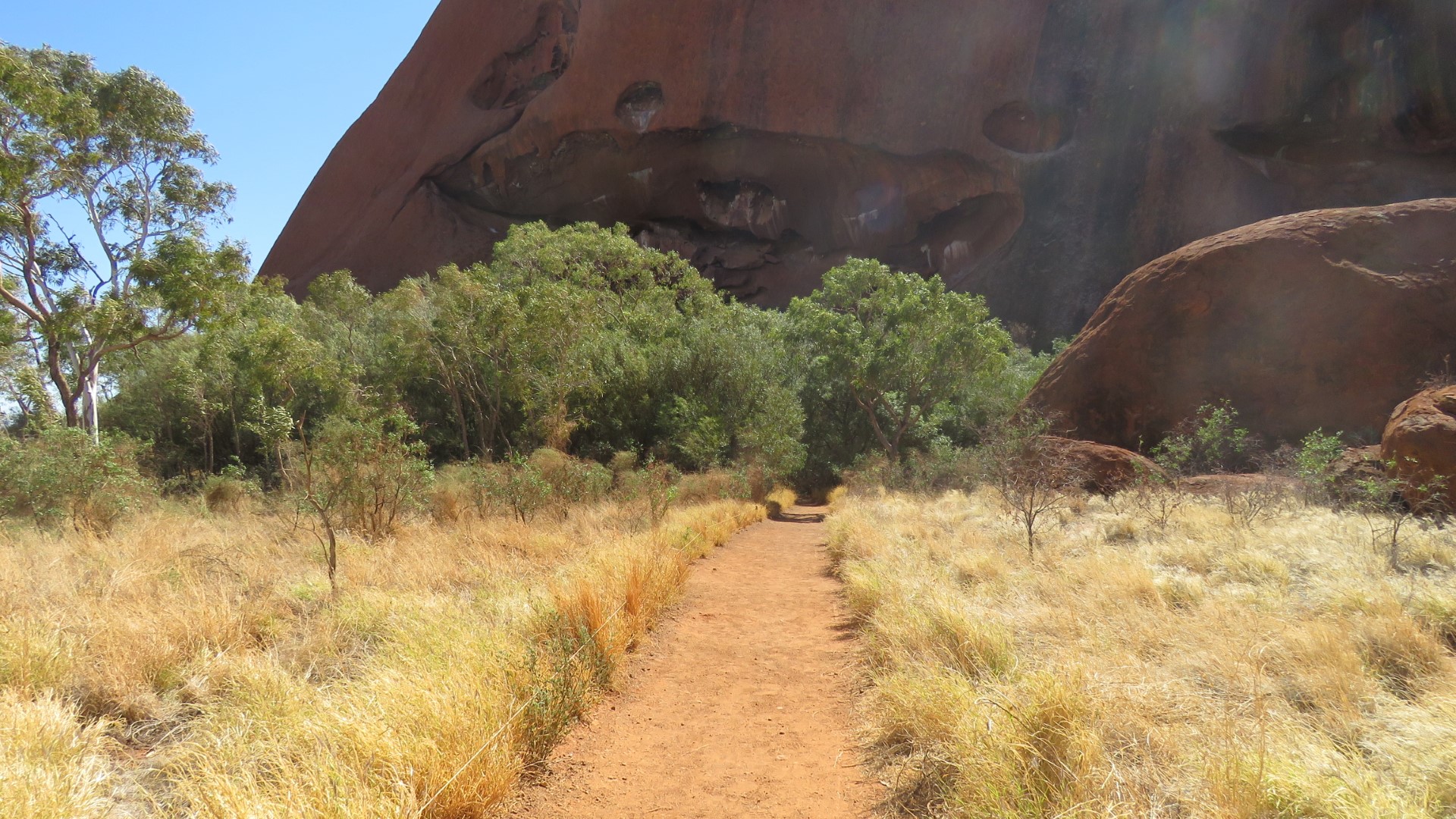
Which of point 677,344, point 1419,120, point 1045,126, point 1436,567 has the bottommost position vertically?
point 1436,567

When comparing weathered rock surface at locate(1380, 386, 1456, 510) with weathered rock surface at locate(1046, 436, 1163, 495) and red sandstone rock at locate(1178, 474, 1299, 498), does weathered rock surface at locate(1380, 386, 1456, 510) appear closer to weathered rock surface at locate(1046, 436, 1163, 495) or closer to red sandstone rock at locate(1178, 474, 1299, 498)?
red sandstone rock at locate(1178, 474, 1299, 498)

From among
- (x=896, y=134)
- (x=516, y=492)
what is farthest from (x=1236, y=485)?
(x=896, y=134)

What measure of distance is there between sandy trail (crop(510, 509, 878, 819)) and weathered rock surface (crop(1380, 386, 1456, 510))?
685 cm

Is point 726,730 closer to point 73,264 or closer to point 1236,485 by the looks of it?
point 1236,485

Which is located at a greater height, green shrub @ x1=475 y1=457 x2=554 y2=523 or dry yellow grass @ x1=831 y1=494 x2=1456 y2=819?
green shrub @ x1=475 y1=457 x2=554 y2=523

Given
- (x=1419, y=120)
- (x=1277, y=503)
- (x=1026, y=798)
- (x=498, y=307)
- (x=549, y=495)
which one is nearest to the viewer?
(x=1026, y=798)

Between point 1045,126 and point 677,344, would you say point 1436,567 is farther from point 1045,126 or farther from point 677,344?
point 1045,126

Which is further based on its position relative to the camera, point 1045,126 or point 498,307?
point 1045,126

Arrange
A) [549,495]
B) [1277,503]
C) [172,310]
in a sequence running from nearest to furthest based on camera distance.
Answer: [1277,503] < [549,495] < [172,310]

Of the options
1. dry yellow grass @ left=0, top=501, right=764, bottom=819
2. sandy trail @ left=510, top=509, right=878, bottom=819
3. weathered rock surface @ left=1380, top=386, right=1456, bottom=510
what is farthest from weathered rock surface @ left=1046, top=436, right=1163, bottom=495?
dry yellow grass @ left=0, top=501, right=764, bottom=819

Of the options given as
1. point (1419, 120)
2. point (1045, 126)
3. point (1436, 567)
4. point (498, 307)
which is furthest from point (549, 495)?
point (1419, 120)

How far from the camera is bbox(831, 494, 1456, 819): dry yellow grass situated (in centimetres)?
256

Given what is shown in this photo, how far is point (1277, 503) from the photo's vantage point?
9094 mm

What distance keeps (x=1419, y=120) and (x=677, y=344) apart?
31.1 metres
